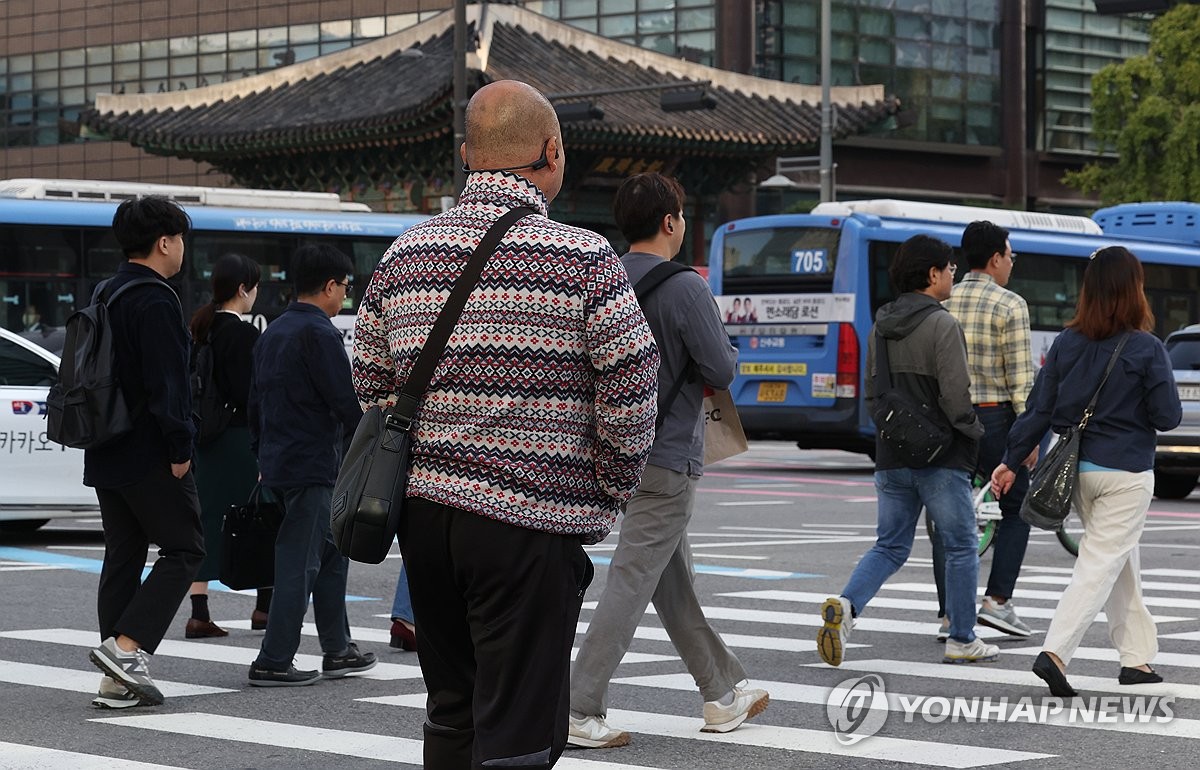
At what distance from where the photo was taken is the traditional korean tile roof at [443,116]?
3241cm

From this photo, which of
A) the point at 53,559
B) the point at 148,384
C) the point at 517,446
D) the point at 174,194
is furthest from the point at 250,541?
the point at 174,194

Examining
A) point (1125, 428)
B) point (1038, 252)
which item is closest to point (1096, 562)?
point (1125, 428)

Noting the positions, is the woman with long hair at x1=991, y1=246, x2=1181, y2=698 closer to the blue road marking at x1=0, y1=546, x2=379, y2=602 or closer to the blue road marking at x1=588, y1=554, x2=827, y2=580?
the blue road marking at x1=588, y1=554, x2=827, y2=580

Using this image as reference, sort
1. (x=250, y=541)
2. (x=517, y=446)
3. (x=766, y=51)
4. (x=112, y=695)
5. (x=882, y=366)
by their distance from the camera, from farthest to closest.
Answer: (x=766, y=51) → (x=882, y=366) → (x=250, y=541) → (x=112, y=695) → (x=517, y=446)

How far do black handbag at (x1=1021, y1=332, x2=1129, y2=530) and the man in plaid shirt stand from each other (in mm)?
1629

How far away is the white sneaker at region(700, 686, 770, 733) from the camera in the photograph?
6781mm

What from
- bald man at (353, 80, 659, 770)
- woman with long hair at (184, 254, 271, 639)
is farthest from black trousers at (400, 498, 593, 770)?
woman with long hair at (184, 254, 271, 639)

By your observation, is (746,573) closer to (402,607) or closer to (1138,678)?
(402,607)

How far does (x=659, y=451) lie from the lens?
6.57 meters

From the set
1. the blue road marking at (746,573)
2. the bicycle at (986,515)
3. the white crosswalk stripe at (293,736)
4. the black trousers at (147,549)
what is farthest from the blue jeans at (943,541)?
the bicycle at (986,515)

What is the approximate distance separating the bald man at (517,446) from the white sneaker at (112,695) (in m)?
Answer: 3.37

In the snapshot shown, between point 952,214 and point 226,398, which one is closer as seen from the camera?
point 226,398

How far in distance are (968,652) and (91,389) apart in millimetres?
3803

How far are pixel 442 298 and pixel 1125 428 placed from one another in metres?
4.10
